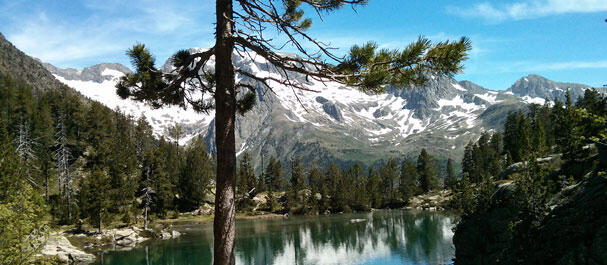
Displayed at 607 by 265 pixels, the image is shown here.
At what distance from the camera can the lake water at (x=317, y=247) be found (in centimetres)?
4275

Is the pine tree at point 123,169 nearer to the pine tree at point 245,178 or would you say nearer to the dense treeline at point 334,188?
the dense treeline at point 334,188

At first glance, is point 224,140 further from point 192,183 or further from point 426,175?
point 426,175

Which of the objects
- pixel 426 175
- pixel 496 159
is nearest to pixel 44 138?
pixel 426 175

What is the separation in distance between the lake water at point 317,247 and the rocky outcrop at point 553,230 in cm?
1278

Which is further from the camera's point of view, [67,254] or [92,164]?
[92,164]

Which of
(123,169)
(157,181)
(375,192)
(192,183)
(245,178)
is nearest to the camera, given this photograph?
(123,169)

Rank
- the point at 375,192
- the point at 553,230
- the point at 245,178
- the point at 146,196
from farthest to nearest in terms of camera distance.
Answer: the point at 375,192
the point at 245,178
the point at 146,196
the point at 553,230

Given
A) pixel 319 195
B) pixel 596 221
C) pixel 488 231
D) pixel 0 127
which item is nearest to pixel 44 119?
pixel 0 127

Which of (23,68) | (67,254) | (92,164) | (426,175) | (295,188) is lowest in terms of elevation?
(67,254)

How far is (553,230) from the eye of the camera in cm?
1662

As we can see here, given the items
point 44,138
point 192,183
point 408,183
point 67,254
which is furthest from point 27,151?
point 408,183

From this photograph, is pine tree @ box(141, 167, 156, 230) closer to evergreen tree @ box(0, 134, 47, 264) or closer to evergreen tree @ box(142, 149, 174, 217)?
evergreen tree @ box(142, 149, 174, 217)

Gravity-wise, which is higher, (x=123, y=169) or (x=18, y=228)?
(x=123, y=169)

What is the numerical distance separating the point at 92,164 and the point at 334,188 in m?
64.1
